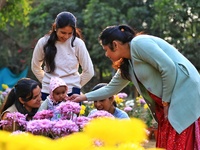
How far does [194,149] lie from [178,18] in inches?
551

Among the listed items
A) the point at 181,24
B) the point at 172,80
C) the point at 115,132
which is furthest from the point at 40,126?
the point at 181,24

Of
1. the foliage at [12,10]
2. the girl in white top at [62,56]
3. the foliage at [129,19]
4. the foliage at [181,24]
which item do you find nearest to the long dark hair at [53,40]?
the girl in white top at [62,56]

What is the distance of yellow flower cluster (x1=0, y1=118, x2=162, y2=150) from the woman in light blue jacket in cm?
216

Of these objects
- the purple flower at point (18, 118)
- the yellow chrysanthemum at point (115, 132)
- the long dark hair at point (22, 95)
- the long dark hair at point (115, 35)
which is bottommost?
the long dark hair at point (22, 95)

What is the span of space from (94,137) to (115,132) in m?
0.06

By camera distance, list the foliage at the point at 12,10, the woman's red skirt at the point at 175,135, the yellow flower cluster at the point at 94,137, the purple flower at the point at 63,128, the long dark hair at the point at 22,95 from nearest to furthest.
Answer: the yellow flower cluster at the point at 94,137, the purple flower at the point at 63,128, the woman's red skirt at the point at 175,135, the long dark hair at the point at 22,95, the foliage at the point at 12,10

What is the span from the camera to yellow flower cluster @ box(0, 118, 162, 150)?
1098 mm

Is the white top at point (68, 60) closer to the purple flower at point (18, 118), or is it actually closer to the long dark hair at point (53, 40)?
the long dark hair at point (53, 40)

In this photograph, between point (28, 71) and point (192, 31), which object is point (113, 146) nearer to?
point (192, 31)

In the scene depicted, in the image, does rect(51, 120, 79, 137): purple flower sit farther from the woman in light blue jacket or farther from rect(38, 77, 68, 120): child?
rect(38, 77, 68, 120): child

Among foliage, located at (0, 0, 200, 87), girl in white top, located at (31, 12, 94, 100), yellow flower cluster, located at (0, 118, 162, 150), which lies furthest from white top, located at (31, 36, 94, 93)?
A: foliage, located at (0, 0, 200, 87)

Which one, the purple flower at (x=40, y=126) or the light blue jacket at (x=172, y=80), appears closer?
the purple flower at (x=40, y=126)

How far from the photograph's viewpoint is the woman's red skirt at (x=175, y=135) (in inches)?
142

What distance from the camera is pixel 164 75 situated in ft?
11.2
